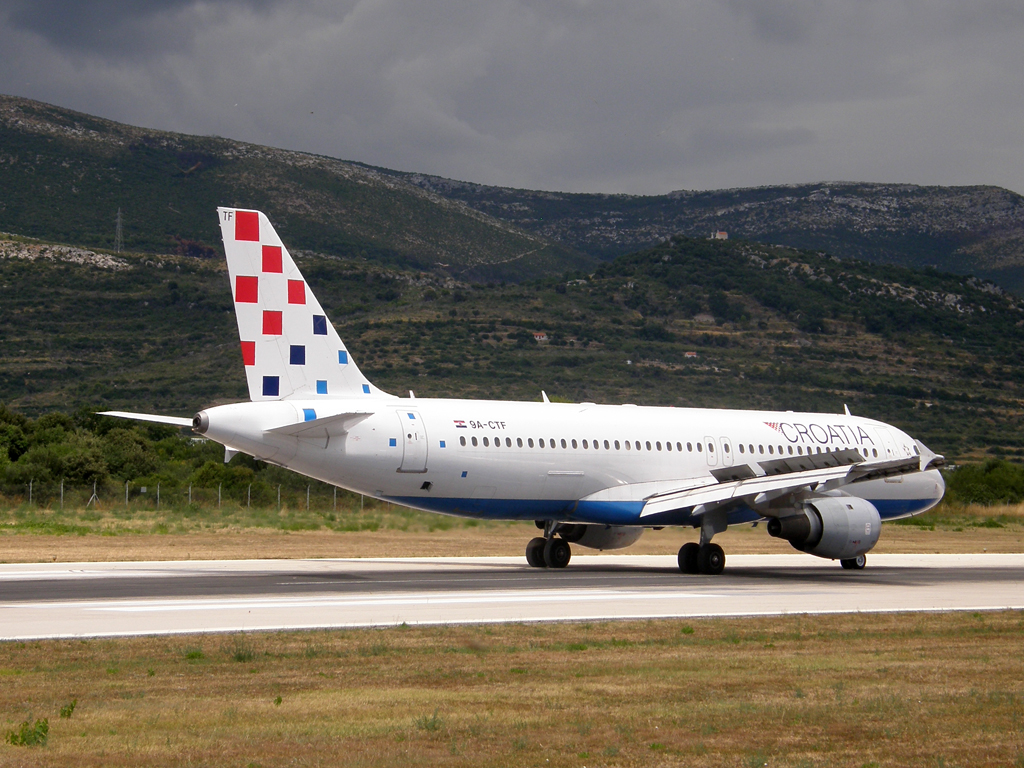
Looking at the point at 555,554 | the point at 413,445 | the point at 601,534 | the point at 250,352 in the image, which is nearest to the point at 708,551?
the point at 601,534

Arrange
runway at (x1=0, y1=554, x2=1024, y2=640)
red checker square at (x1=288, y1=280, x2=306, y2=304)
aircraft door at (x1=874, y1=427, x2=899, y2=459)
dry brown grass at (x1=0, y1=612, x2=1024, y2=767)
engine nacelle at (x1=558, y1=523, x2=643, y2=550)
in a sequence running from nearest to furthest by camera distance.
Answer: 1. dry brown grass at (x1=0, y1=612, x2=1024, y2=767)
2. runway at (x1=0, y1=554, x2=1024, y2=640)
3. red checker square at (x1=288, y1=280, x2=306, y2=304)
4. engine nacelle at (x1=558, y1=523, x2=643, y2=550)
5. aircraft door at (x1=874, y1=427, x2=899, y2=459)

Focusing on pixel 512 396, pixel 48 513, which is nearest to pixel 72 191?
pixel 512 396

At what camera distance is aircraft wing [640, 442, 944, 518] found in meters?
25.4

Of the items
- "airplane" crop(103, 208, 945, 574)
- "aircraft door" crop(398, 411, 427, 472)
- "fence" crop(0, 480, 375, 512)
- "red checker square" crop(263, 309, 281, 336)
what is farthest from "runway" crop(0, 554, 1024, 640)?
"fence" crop(0, 480, 375, 512)

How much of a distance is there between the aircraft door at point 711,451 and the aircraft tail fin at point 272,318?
31.6ft

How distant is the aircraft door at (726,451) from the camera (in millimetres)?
30422

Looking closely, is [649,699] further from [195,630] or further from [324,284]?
[324,284]

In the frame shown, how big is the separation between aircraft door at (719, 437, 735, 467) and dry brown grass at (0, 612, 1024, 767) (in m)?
14.8

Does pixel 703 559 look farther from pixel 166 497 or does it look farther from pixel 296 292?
pixel 166 497

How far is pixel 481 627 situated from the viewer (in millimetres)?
15641

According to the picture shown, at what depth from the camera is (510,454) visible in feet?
86.6

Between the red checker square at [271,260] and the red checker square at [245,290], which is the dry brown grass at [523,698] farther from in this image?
the red checker square at [271,260]

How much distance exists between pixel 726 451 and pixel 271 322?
12005 millimetres

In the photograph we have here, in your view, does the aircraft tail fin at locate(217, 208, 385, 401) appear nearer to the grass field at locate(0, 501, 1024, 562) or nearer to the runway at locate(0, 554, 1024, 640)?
the runway at locate(0, 554, 1024, 640)
